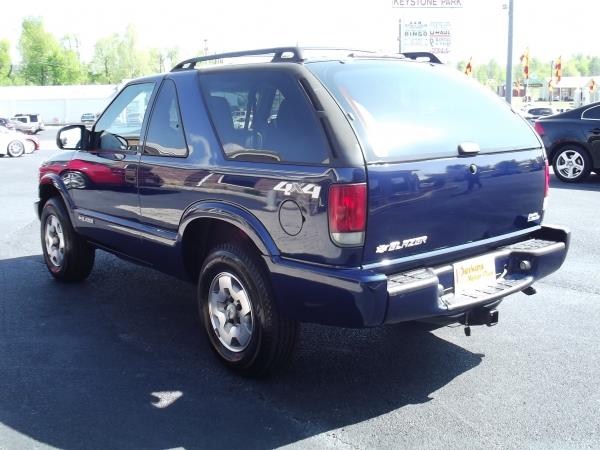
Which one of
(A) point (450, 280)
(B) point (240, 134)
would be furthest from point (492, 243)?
(B) point (240, 134)

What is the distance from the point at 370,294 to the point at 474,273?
82 centimetres

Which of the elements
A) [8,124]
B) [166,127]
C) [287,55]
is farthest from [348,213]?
[8,124]

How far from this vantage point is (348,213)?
10.5 feet

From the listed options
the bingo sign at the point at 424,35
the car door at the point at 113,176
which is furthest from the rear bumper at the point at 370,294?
the bingo sign at the point at 424,35

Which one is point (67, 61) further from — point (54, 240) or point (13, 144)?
point (54, 240)

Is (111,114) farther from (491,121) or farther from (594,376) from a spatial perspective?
(594,376)

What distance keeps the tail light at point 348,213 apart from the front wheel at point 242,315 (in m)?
0.62

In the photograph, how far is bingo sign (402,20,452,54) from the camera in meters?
26.3

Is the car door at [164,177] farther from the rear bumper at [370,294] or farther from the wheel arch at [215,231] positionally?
the rear bumper at [370,294]

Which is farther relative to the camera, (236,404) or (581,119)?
(581,119)

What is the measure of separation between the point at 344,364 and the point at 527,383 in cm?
109

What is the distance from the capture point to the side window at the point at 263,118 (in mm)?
3422

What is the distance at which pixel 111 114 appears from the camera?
5270 millimetres

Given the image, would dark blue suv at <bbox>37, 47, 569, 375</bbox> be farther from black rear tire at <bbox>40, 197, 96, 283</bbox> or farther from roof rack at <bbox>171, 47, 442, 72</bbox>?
black rear tire at <bbox>40, 197, 96, 283</bbox>
